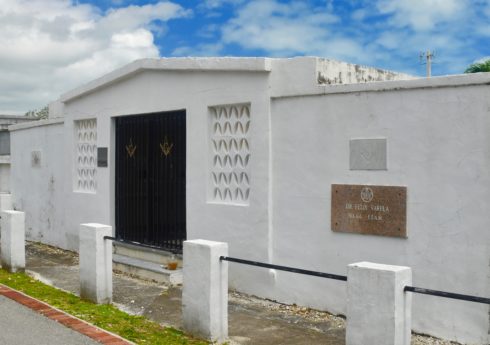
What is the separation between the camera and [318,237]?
716 centimetres

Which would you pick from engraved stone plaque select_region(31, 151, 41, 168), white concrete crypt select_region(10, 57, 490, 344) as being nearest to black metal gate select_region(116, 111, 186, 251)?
white concrete crypt select_region(10, 57, 490, 344)

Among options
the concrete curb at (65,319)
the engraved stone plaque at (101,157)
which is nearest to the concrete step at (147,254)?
the engraved stone plaque at (101,157)

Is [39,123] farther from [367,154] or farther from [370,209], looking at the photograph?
[370,209]

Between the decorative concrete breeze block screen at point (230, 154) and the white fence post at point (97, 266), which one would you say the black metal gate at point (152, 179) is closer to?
the decorative concrete breeze block screen at point (230, 154)

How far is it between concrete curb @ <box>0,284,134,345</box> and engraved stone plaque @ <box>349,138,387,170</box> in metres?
3.11

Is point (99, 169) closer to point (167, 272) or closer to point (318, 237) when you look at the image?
point (167, 272)

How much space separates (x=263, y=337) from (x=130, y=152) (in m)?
5.15

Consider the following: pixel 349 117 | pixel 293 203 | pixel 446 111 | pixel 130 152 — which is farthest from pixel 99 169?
pixel 446 111

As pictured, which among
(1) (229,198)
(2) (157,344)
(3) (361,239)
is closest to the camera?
(2) (157,344)

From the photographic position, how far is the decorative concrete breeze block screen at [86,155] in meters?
11.4

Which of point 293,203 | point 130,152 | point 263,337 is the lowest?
point 263,337

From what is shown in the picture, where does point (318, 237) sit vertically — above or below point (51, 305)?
above

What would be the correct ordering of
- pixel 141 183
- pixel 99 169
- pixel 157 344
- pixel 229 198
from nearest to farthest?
pixel 157 344
pixel 229 198
pixel 141 183
pixel 99 169

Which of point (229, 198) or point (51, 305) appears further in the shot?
point (229, 198)
